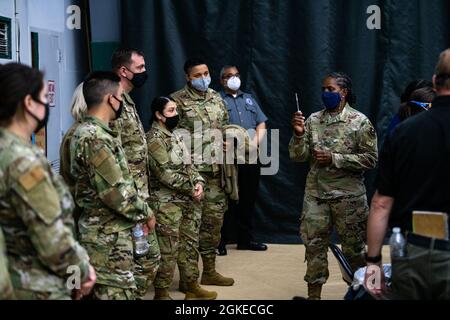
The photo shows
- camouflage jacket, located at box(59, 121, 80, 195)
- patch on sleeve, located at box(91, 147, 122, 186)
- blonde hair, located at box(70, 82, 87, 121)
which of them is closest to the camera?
patch on sleeve, located at box(91, 147, 122, 186)

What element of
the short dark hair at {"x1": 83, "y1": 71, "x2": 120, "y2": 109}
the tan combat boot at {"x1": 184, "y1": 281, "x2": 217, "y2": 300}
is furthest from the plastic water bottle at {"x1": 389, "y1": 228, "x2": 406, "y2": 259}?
the tan combat boot at {"x1": 184, "y1": 281, "x2": 217, "y2": 300}

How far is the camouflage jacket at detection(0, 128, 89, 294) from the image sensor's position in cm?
301

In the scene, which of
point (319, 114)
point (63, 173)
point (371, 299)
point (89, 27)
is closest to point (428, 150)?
point (371, 299)

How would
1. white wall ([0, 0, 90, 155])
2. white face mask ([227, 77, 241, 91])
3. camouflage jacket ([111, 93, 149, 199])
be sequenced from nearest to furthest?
camouflage jacket ([111, 93, 149, 199]) → white wall ([0, 0, 90, 155]) → white face mask ([227, 77, 241, 91])

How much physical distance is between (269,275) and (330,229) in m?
1.30

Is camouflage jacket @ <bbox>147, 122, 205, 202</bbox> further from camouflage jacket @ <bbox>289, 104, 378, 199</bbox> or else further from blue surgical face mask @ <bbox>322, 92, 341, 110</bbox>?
blue surgical face mask @ <bbox>322, 92, 341, 110</bbox>

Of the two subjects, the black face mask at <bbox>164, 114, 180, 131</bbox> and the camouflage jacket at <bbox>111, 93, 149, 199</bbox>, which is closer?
the camouflage jacket at <bbox>111, 93, 149, 199</bbox>

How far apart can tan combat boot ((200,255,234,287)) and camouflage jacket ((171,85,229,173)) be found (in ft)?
2.46

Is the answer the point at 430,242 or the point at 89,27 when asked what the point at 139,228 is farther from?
the point at 89,27

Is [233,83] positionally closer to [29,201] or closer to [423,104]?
[423,104]

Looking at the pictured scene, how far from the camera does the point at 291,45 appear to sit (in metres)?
8.13

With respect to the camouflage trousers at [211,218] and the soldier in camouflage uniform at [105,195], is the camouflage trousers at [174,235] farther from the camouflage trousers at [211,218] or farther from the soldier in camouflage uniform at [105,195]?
the soldier in camouflage uniform at [105,195]

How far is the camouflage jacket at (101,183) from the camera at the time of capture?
4.20m

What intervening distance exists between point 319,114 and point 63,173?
2.21 m
